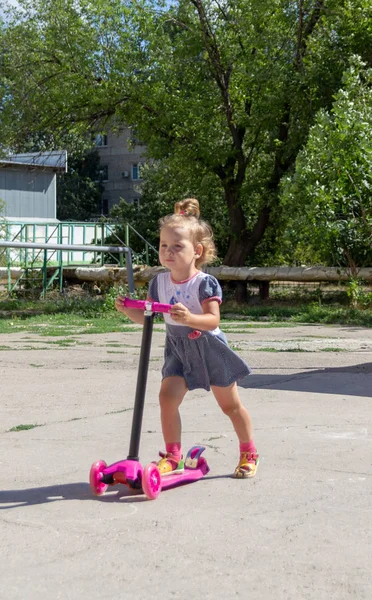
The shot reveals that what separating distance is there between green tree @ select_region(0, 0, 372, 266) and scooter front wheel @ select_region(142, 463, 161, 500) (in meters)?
18.2

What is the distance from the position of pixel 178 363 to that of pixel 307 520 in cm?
118

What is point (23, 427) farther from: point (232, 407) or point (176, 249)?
point (176, 249)

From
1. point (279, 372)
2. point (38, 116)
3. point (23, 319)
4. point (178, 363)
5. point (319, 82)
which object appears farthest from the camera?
point (38, 116)

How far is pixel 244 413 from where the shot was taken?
15.9 feet

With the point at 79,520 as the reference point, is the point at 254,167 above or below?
above

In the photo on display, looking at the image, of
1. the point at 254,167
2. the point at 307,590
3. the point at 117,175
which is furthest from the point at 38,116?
the point at 117,175

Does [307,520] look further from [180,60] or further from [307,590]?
[180,60]

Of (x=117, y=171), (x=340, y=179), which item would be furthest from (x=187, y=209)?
(x=117, y=171)

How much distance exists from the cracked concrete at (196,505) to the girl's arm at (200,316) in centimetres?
83

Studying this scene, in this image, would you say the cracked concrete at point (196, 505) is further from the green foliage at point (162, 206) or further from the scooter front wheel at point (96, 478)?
the green foliage at point (162, 206)

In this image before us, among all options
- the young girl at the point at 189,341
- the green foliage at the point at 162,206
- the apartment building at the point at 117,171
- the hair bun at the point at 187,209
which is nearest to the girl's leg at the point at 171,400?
the young girl at the point at 189,341

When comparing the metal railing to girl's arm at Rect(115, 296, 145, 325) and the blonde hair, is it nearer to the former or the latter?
the blonde hair

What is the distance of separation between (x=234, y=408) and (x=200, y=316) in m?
0.63

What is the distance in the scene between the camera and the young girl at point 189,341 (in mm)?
4613
